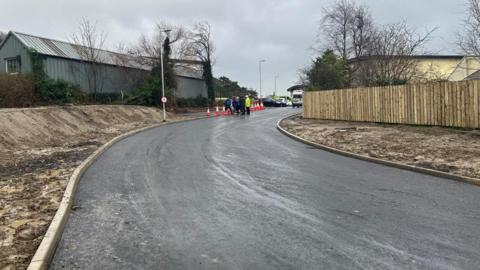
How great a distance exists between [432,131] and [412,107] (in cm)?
309

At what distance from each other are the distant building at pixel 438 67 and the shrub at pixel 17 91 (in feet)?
81.6

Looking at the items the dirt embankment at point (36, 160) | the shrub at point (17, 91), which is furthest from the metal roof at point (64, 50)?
the dirt embankment at point (36, 160)

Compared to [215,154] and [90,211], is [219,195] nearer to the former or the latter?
[90,211]

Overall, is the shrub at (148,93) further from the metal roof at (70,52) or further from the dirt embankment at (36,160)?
the dirt embankment at (36,160)

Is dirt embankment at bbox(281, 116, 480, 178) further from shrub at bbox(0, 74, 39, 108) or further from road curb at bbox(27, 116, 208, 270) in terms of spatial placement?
shrub at bbox(0, 74, 39, 108)

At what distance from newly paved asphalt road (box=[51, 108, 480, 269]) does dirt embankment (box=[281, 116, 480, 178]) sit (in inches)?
44.8

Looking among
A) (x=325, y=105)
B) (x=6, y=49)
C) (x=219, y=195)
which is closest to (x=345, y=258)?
(x=219, y=195)

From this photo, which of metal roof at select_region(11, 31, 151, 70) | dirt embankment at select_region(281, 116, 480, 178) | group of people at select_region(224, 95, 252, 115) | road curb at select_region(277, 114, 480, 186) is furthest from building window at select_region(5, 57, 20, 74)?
road curb at select_region(277, 114, 480, 186)

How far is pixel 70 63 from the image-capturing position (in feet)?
117

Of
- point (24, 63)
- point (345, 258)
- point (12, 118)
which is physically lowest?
point (345, 258)

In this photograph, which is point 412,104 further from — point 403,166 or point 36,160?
point 36,160

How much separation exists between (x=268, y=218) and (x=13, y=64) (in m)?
32.9

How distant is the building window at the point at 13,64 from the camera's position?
3366cm

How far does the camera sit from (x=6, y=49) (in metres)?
34.3
